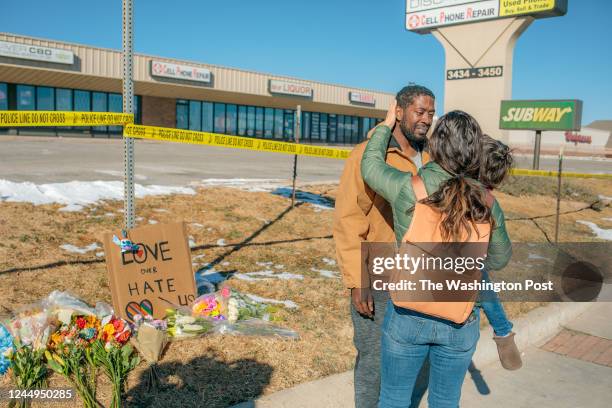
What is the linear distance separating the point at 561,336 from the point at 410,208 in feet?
12.7

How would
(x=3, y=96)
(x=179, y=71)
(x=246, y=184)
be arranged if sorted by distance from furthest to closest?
(x=179, y=71), (x=3, y=96), (x=246, y=184)

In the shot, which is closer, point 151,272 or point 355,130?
point 151,272

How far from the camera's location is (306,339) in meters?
4.26

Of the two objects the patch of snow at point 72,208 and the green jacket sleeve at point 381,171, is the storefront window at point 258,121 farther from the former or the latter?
the green jacket sleeve at point 381,171

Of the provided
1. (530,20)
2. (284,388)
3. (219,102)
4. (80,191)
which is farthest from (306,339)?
(219,102)

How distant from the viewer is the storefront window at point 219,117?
3978cm

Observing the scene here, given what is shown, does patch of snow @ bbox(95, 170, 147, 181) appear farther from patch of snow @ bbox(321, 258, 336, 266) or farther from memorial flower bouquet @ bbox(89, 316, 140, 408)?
memorial flower bouquet @ bbox(89, 316, 140, 408)

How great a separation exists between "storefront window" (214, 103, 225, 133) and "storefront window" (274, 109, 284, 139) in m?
5.30

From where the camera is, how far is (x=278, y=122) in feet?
145

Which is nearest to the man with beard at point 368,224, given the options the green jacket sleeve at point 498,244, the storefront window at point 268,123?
the green jacket sleeve at point 498,244

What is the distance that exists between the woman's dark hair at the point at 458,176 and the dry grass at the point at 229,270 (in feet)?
6.27

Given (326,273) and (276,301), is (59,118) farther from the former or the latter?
(326,273)

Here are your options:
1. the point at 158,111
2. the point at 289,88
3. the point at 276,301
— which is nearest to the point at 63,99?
the point at 158,111

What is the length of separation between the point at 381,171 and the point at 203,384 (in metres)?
1.92
